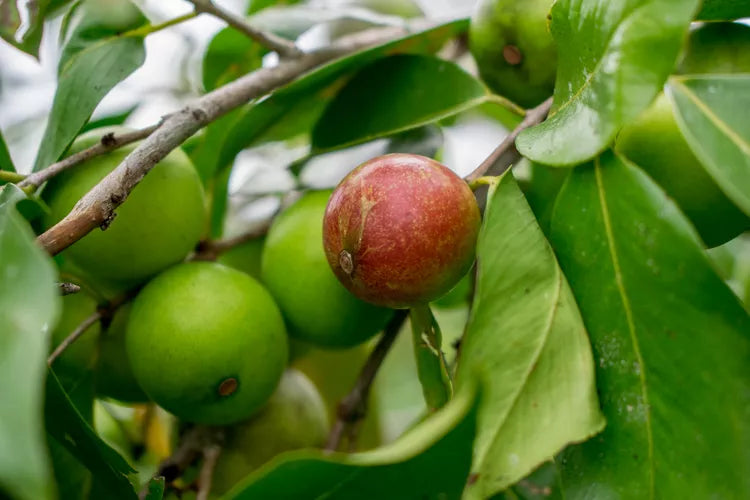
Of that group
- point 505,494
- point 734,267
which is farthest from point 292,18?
point 734,267

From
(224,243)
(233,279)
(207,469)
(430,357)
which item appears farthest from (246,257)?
(430,357)

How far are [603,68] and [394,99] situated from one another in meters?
0.46

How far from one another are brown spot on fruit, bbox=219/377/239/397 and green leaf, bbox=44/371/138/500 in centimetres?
→ 18

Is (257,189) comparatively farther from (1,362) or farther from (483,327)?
(1,362)

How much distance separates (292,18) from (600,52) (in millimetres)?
723

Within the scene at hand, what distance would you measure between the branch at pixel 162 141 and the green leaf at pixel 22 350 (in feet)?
0.34

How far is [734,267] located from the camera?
1.49m

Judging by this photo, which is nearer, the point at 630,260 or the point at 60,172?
the point at 630,260

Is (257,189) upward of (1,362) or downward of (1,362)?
downward

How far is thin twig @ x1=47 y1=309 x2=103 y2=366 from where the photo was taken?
38.1 inches

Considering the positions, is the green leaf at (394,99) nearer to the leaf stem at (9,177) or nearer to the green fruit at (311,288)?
the green fruit at (311,288)

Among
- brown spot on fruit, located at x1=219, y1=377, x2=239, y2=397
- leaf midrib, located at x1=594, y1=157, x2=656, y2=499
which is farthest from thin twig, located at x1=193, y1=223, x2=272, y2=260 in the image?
leaf midrib, located at x1=594, y1=157, x2=656, y2=499

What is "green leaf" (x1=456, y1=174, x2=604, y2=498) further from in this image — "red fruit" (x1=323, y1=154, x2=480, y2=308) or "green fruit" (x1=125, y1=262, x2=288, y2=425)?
"green fruit" (x1=125, y1=262, x2=288, y2=425)

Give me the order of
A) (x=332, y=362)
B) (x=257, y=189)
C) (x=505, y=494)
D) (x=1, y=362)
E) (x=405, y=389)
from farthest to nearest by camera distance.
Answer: (x=405, y=389)
(x=332, y=362)
(x=257, y=189)
(x=505, y=494)
(x=1, y=362)
